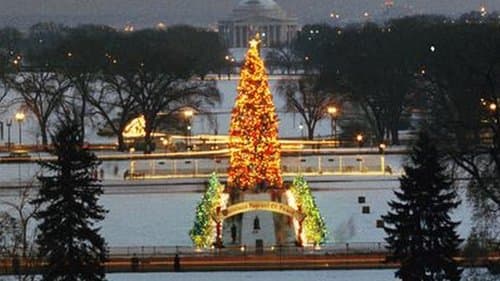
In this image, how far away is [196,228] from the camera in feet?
116

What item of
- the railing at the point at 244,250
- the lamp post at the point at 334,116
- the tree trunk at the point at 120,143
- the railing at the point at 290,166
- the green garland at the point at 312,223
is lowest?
the railing at the point at 244,250

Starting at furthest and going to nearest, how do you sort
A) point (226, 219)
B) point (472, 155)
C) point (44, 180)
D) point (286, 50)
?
point (286, 50)
point (226, 219)
point (472, 155)
point (44, 180)

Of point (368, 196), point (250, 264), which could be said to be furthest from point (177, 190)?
point (250, 264)

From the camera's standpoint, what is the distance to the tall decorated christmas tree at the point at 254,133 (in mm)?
41812

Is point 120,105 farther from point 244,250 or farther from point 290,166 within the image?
point 244,250

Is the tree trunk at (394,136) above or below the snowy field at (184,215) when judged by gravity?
above

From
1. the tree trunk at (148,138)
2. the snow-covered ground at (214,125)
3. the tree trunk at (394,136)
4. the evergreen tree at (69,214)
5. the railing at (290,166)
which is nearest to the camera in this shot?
the evergreen tree at (69,214)

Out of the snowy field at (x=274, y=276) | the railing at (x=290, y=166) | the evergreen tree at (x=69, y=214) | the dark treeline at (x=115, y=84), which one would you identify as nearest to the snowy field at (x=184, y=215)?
the railing at (x=290, y=166)

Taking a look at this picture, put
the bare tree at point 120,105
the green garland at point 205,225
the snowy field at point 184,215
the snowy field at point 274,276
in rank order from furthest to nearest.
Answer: the bare tree at point 120,105, the snowy field at point 184,215, the green garland at point 205,225, the snowy field at point 274,276

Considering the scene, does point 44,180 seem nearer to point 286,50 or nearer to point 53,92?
point 53,92

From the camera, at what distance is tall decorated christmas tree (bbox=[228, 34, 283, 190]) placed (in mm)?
41812

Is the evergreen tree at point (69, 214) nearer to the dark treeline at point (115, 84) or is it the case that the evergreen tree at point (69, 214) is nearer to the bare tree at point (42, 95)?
the dark treeline at point (115, 84)

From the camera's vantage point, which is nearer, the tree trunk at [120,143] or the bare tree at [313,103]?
the tree trunk at [120,143]

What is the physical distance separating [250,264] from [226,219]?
6.48m
